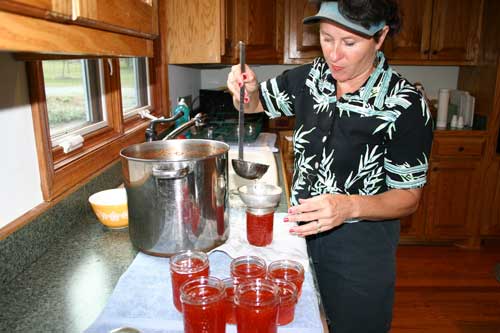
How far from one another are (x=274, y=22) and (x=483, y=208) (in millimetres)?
2057

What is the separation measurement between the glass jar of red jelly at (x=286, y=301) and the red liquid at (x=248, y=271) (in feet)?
0.20

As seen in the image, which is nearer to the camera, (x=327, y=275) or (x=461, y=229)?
(x=327, y=275)

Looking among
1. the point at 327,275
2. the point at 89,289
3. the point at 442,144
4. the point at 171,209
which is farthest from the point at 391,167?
the point at 442,144

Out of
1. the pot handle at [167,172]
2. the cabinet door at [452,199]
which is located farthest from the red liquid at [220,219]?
the cabinet door at [452,199]

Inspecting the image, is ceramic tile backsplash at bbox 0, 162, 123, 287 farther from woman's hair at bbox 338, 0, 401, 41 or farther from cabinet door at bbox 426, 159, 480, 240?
cabinet door at bbox 426, 159, 480, 240

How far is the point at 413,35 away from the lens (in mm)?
2971

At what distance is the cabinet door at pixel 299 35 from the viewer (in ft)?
9.79

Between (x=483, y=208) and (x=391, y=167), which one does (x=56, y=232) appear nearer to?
(x=391, y=167)

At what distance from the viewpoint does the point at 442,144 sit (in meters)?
2.87

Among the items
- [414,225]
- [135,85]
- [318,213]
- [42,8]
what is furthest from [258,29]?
[42,8]

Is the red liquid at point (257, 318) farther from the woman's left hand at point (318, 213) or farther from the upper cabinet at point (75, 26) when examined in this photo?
the upper cabinet at point (75, 26)

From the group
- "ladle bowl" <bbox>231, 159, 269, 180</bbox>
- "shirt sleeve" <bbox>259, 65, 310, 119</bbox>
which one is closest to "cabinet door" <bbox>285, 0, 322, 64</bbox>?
"shirt sleeve" <bbox>259, 65, 310, 119</bbox>

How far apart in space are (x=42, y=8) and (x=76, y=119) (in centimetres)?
115

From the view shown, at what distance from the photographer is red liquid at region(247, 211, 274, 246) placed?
997 millimetres
